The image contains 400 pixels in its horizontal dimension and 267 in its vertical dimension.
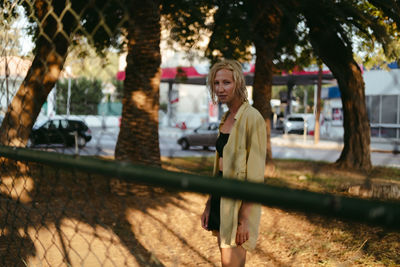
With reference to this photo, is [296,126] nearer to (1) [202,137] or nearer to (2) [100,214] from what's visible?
(2) [100,214]

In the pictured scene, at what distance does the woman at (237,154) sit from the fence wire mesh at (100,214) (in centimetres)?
43

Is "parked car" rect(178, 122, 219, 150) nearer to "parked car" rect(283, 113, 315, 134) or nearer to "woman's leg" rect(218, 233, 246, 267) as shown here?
"parked car" rect(283, 113, 315, 134)

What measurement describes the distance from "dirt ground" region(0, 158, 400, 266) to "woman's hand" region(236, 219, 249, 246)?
1.08 metres

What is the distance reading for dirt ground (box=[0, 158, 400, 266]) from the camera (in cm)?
366

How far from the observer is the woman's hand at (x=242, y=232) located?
229cm

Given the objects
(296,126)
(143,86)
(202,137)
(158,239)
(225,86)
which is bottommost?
(158,239)

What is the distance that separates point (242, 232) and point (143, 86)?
4045 millimetres

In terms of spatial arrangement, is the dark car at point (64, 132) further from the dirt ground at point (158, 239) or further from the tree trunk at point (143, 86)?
the tree trunk at point (143, 86)

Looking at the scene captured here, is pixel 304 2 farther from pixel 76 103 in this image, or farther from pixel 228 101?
pixel 76 103

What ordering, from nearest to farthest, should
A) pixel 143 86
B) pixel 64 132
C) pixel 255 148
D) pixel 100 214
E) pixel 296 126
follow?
Answer: pixel 255 148 → pixel 64 132 → pixel 100 214 → pixel 143 86 → pixel 296 126

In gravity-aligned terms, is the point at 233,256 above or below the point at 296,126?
below

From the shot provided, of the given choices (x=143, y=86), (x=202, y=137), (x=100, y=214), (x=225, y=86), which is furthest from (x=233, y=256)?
(x=202, y=137)

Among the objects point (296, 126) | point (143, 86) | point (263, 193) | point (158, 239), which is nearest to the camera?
point (263, 193)

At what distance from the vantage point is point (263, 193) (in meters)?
1.04
